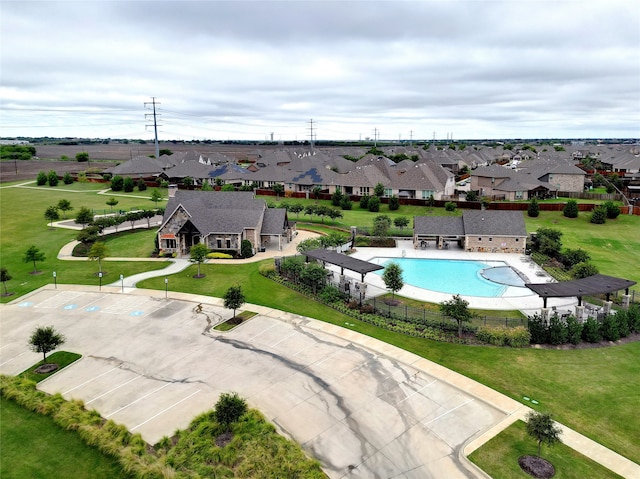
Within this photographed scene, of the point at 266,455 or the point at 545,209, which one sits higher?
the point at 545,209

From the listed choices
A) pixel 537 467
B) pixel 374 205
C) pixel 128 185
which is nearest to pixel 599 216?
pixel 374 205

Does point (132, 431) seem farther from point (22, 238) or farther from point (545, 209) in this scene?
point (545, 209)

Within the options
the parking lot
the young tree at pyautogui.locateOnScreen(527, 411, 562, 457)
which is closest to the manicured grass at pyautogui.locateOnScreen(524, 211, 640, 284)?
the young tree at pyautogui.locateOnScreen(527, 411, 562, 457)

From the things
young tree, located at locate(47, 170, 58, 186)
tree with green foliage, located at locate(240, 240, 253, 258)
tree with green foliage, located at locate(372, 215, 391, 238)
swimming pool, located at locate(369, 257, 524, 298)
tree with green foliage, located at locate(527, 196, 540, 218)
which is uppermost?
young tree, located at locate(47, 170, 58, 186)

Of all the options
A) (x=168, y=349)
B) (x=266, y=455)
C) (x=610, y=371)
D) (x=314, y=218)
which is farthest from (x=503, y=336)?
(x=314, y=218)

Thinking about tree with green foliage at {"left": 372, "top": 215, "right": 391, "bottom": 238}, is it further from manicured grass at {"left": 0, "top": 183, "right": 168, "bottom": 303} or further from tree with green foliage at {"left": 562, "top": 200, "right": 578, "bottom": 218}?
tree with green foliage at {"left": 562, "top": 200, "right": 578, "bottom": 218}

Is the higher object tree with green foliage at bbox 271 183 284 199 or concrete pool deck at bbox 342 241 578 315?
tree with green foliage at bbox 271 183 284 199
